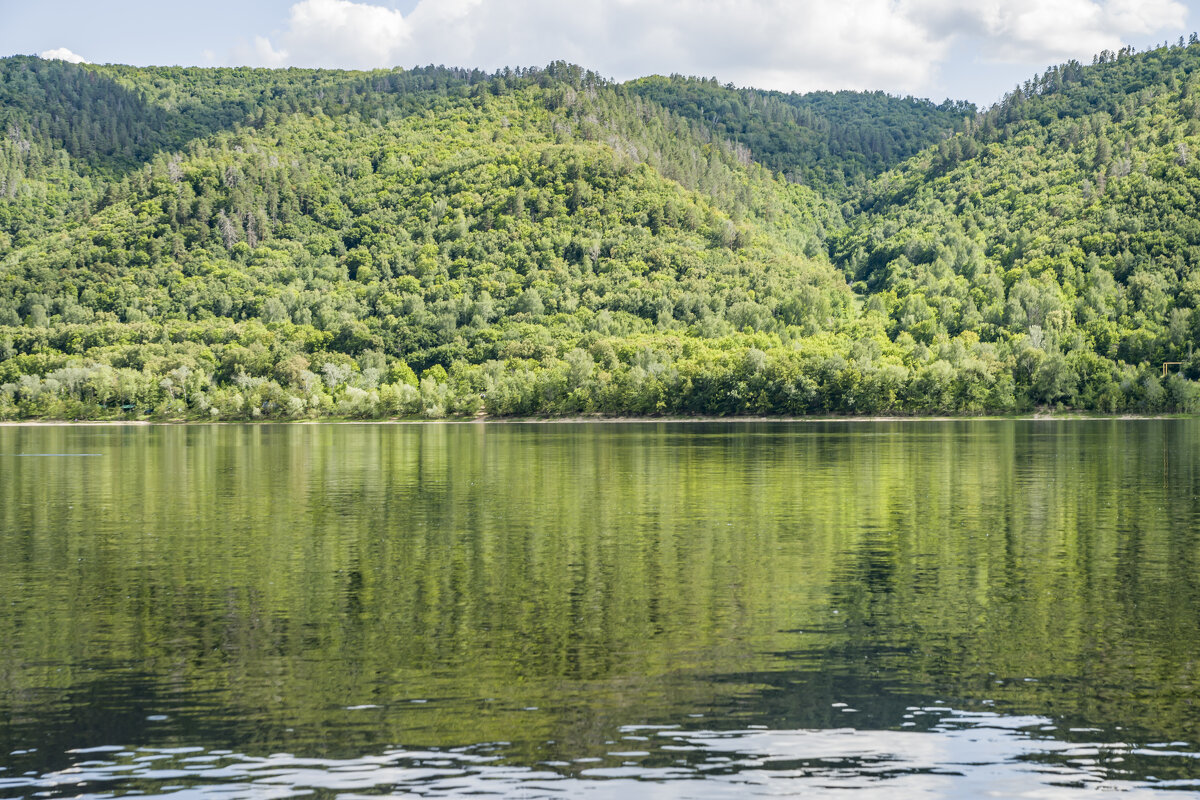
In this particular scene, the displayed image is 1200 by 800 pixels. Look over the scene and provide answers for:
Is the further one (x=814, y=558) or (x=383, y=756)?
(x=814, y=558)

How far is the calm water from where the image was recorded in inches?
682

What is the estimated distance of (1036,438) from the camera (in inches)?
4370

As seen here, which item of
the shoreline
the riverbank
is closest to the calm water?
the shoreline

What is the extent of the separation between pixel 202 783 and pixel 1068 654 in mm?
16289

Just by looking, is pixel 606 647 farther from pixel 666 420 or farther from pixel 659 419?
pixel 659 419

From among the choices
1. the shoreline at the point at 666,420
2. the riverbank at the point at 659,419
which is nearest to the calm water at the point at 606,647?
the shoreline at the point at 666,420

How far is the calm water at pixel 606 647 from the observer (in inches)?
682

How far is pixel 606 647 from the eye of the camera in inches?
953

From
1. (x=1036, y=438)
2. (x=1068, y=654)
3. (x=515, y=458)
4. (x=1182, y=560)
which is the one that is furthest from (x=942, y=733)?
(x=1036, y=438)

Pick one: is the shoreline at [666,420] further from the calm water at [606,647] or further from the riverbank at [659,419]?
the calm water at [606,647]

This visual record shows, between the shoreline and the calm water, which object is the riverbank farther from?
the calm water

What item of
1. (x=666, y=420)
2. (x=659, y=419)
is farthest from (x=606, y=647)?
(x=659, y=419)

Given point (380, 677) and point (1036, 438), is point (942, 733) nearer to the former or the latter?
point (380, 677)

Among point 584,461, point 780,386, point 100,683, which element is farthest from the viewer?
point 780,386
